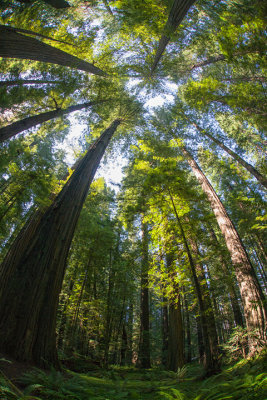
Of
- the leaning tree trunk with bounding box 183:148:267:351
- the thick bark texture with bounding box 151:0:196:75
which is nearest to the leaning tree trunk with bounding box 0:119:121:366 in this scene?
the leaning tree trunk with bounding box 183:148:267:351

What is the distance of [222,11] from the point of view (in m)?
5.96

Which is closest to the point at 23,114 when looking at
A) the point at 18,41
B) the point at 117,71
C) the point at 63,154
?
the point at 18,41

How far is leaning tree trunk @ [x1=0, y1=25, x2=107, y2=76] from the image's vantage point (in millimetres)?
4297

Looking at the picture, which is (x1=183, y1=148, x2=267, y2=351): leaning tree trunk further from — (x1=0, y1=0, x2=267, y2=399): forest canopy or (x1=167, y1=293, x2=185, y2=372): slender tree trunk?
(x1=167, y1=293, x2=185, y2=372): slender tree trunk

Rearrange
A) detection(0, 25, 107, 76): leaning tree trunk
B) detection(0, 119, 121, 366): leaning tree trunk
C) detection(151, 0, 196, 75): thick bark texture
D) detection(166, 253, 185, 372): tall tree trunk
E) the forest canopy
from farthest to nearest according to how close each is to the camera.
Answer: detection(166, 253, 185, 372): tall tree trunk
detection(151, 0, 196, 75): thick bark texture
detection(0, 25, 107, 76): leaning tree trunk
the forest canopy
detection(0, 119, 121, 366): leaning tree trunk

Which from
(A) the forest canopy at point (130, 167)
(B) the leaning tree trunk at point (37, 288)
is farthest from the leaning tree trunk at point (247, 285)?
(B) the leaning tree trunk at point (37, 288)

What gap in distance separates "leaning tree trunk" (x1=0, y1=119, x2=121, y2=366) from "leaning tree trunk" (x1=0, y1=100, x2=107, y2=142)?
318cm

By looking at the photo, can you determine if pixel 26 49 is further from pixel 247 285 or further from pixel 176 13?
pixel 247 285

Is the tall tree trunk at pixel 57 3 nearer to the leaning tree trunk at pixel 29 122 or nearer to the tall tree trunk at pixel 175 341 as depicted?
the leaning tree trunk at pixel 29 122

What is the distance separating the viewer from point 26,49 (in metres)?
4.78

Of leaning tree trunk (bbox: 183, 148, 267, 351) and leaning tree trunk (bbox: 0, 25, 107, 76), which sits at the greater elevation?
leaning tree trunk (bbox: 0, 25, 107, 76)

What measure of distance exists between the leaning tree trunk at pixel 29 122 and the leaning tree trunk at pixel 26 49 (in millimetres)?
1604

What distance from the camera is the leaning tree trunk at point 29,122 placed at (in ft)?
18.8

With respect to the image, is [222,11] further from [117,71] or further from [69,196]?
[69,196]
